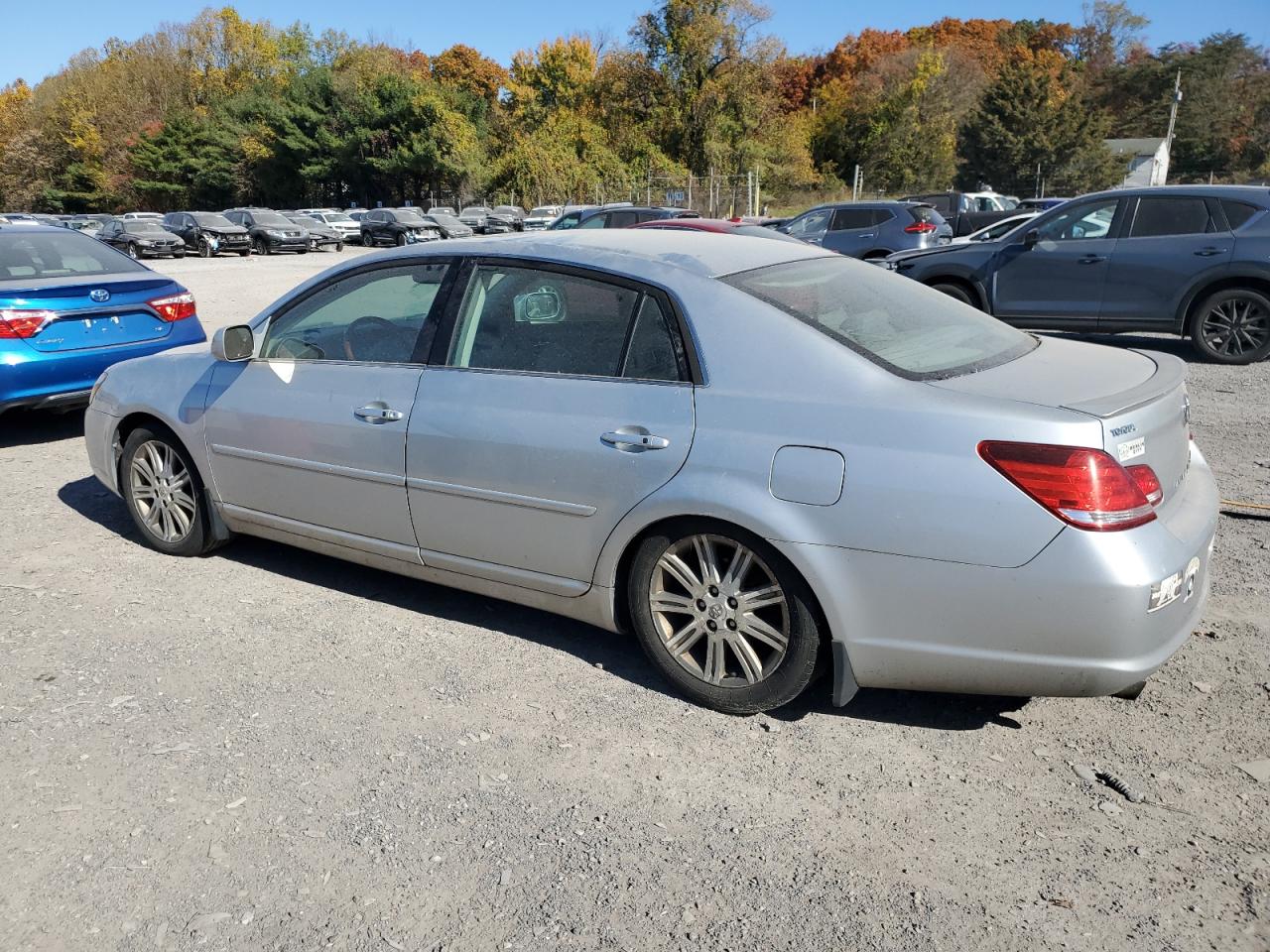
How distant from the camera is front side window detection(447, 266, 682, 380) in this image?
3658mm

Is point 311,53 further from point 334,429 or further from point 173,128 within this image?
point 334,429

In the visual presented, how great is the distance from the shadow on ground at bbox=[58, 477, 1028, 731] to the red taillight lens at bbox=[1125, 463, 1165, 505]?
0.90 metres

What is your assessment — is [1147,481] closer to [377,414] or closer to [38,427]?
[377,414]

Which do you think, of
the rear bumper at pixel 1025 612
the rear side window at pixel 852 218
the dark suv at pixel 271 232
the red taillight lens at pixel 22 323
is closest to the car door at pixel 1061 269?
the rear side window at pixel 852 218

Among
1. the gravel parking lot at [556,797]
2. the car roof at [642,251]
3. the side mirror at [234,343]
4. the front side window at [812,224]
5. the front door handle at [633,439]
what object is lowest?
the gravel parking lot at [556,797]

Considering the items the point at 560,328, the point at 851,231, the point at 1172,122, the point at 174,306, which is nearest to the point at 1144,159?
the point at 1172,122

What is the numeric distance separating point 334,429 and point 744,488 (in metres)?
1.87

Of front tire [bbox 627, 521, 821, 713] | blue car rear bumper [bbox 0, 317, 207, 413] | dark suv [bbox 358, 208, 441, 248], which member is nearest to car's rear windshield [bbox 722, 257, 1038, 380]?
front tire [bbox 627, 521, 821, 713]

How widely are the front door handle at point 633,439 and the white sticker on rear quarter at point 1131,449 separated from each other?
1.36 metres

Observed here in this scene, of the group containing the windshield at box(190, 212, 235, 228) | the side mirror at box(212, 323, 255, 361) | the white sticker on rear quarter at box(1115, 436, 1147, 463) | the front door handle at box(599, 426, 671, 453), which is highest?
the side mirror at box(212, 323, 255, 361)

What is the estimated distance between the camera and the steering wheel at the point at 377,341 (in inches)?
167

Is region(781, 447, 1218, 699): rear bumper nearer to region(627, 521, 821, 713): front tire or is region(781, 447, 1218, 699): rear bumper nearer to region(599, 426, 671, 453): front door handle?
region(627, 521, 821, 713): front tire

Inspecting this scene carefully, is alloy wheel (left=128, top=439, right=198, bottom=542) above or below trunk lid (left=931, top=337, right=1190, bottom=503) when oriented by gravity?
below

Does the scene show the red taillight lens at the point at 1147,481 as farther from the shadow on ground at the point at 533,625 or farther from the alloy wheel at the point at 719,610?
the alloy wheel at the point at 719,610
